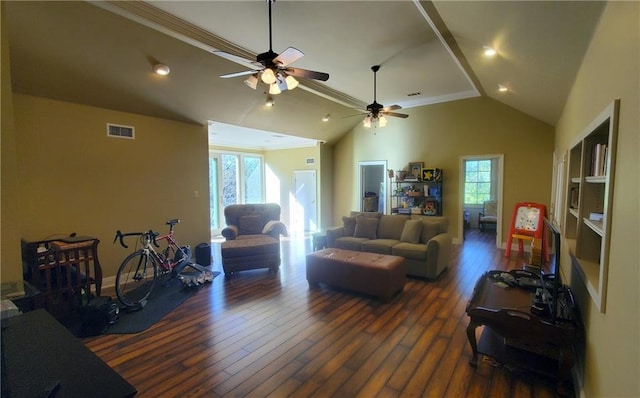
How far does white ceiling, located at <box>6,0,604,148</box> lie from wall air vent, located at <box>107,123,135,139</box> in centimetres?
28

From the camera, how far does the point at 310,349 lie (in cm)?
266

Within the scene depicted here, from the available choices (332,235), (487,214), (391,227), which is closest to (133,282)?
(332,235)

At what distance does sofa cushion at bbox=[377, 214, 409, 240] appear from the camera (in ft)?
16.6

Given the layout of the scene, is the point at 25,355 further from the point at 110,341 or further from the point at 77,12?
the point at 77,12

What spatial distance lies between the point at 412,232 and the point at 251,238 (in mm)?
2744

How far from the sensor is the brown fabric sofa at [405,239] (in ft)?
14.2

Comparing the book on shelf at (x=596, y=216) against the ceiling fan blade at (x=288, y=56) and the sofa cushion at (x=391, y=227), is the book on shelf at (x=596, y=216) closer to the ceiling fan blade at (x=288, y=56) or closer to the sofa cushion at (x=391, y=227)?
the ceiling fan blade at (x=288, y=56)

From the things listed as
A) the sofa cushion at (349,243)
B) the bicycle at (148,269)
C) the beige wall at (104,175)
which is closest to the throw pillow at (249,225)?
the beige wall at (104,175)

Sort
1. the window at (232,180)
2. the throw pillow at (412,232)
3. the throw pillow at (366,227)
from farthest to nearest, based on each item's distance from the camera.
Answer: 1. the window at (232,180)
2. the throw pillow at (366,227)
3. the throw pillow at (412,232)

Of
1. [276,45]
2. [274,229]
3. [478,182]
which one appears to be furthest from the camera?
[478,182]

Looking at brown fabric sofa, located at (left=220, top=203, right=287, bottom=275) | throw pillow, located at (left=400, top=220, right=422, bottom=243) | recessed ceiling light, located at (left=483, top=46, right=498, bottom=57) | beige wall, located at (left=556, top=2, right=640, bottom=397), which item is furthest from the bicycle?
recessed ceiling light, located at (left=483, top=46, right=498, bottom=57)

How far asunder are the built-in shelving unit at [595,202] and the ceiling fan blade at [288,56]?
214cm

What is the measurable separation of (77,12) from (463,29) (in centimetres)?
375

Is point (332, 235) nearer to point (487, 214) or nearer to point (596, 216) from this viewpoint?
point (596, 216)
